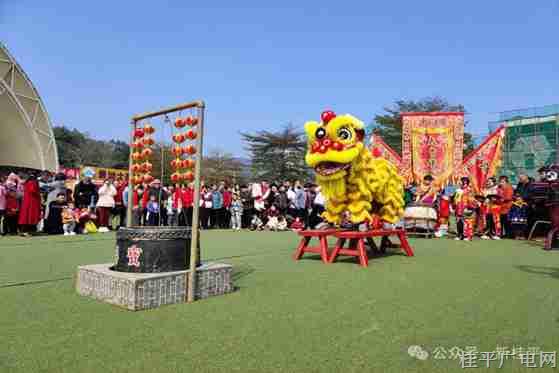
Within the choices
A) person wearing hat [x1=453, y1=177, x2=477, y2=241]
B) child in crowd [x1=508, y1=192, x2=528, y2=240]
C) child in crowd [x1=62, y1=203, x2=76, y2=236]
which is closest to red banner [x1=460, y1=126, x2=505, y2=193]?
person wearing hat [x1=453, y1=177, x2=477, y2=241]

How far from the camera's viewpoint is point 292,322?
3.28m

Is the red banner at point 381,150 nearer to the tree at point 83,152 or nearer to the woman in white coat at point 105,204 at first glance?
the woman in white coat at point 105,204

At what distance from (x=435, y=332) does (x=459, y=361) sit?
505mm

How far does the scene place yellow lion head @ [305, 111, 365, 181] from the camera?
21.1ft

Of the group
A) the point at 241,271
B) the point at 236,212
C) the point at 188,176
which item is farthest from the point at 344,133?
the point at 236,212

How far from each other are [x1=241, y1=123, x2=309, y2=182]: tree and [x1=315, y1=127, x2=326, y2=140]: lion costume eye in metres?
30.0

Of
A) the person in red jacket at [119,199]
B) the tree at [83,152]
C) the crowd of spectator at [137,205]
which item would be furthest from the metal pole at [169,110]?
the tree at [83,152]

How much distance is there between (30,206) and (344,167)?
8.06m

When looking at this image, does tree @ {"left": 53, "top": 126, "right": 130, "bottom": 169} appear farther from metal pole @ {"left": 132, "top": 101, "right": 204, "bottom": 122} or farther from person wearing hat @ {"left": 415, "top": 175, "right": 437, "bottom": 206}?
metal pole @ {"left": 132, "top": 101, "right": 204, "bottom": 122}

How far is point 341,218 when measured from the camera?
7.33 meters

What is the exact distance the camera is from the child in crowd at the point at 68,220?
10.9 m

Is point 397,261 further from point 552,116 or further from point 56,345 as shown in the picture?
point 552,116

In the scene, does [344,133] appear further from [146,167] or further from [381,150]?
[381,150]

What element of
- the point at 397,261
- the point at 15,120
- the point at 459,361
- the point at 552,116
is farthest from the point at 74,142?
the point at 459,361
